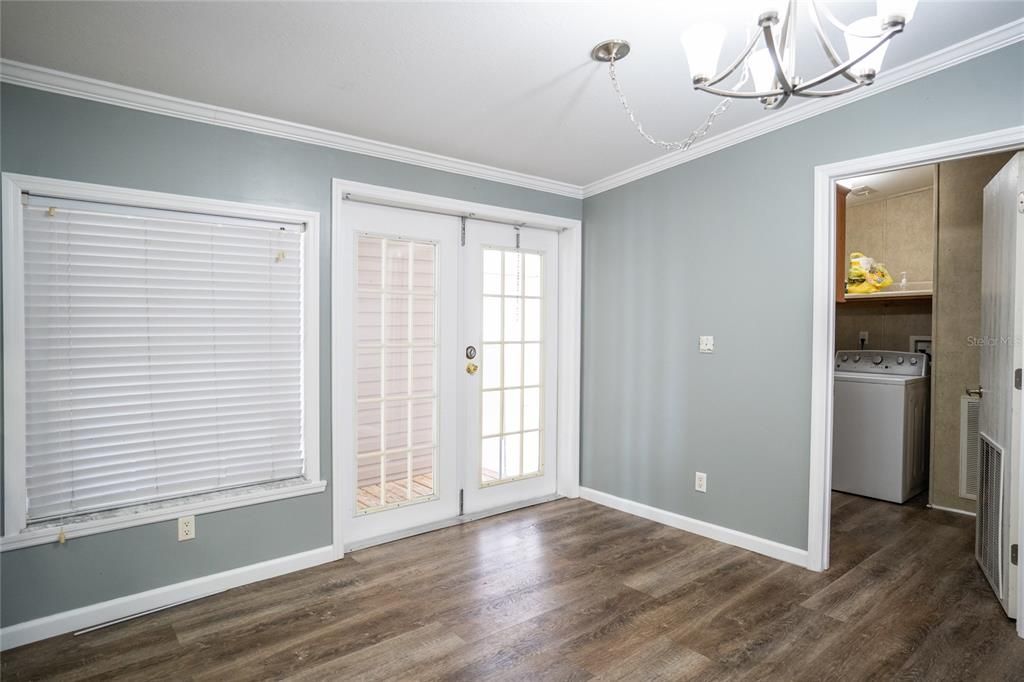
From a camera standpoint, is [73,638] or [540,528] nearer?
[73,638]

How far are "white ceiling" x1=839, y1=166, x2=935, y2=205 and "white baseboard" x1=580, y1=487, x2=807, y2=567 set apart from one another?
105 inches

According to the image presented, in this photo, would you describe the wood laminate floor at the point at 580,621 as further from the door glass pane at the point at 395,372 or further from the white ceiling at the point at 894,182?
the white ceiling at the point at 894,182

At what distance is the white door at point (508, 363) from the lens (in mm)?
3689

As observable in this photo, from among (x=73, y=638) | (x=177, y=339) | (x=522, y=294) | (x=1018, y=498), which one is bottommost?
(x=73, y=638)

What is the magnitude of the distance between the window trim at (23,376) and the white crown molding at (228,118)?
0.39 metres

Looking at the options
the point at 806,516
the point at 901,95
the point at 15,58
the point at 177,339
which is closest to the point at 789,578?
the point at 806,516

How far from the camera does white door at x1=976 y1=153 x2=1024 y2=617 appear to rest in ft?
7.32

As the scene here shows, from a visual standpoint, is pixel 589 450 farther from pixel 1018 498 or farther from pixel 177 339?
pixel 177 339

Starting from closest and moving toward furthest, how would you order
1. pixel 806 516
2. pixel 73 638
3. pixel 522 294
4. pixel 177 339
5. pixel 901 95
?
pixel 73 638 → pixel 901 95 → pixel 177 339 → pixel 806 516 → pixel 522 294

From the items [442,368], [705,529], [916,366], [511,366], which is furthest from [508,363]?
[916,366]

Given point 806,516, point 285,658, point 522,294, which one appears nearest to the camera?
point 285,658

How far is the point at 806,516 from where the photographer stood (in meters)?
2.82

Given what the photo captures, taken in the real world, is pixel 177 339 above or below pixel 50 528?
above

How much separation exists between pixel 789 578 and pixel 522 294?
7.76ft
